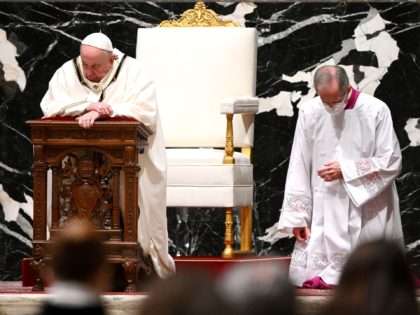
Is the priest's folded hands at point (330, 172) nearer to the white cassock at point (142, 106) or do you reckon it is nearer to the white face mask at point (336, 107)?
the white face mask at point (336, 107)

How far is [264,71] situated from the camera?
9.69m

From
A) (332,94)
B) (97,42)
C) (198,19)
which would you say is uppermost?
(198,19)

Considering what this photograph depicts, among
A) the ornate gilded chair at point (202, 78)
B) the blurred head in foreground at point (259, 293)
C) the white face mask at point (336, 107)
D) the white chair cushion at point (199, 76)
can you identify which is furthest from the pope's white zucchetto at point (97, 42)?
the blurred head in foreground at point (259, 293)

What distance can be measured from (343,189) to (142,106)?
164 centimetres

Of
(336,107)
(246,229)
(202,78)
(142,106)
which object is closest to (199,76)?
(202,78)

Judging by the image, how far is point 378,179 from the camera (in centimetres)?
775

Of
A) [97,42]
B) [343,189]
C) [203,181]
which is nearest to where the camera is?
[97,42]

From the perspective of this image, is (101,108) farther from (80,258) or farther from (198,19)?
(80,258)

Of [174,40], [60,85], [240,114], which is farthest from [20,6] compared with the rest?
[60,85]

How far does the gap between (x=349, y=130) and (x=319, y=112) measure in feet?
0.78

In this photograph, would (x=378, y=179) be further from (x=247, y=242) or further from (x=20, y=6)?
(x=20, y=6)

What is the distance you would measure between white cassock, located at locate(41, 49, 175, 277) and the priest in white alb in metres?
1.16

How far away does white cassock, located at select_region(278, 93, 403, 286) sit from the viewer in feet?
25.4

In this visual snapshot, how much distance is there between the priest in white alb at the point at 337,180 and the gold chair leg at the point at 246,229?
0.59 meters
